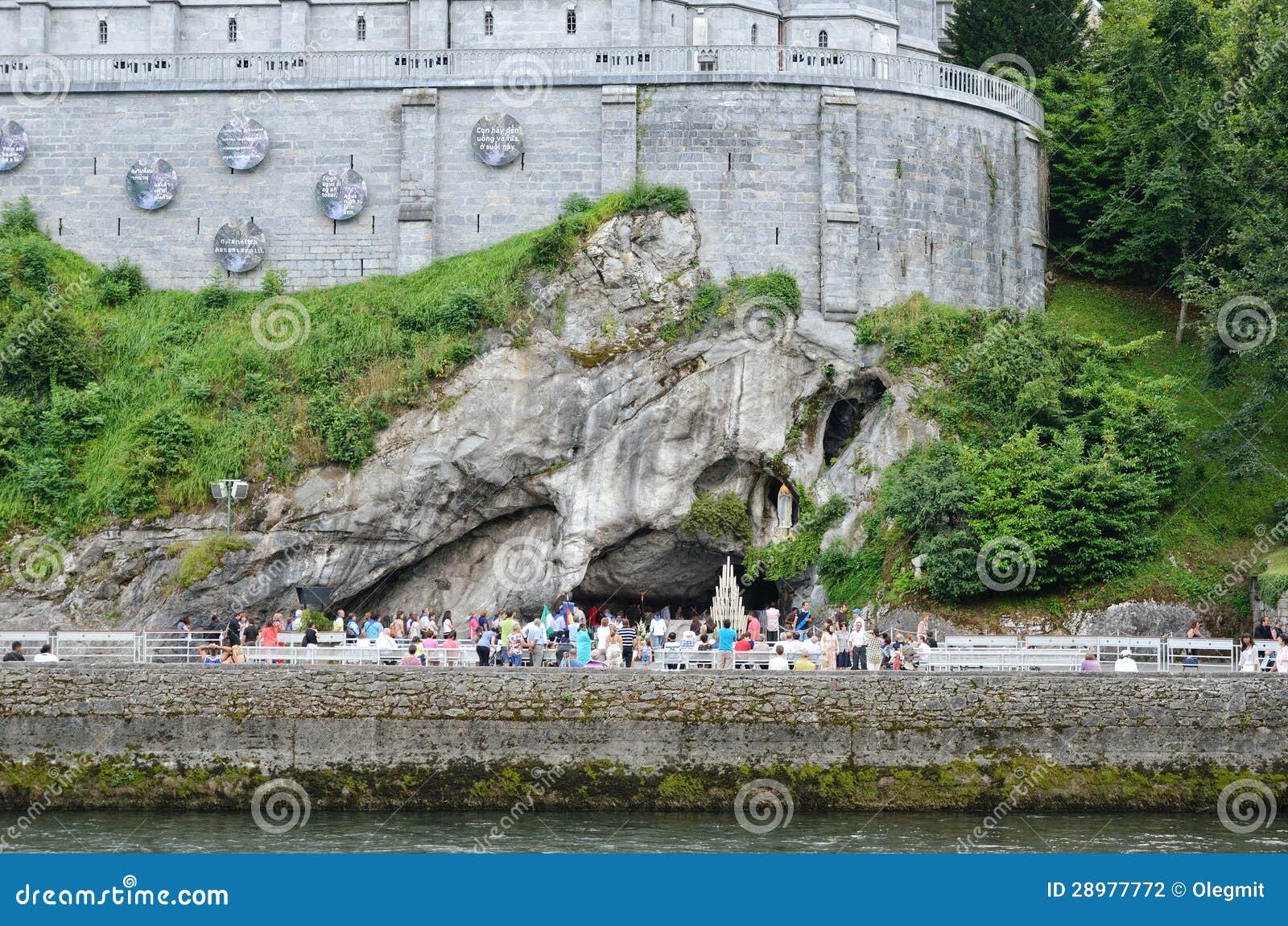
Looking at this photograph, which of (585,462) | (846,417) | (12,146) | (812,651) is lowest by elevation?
(812,651)

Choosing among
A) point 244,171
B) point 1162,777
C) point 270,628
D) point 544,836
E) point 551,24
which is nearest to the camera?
point 544,836

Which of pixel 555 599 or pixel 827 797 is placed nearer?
pixel 827 797

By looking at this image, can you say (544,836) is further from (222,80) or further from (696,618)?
(222,80)

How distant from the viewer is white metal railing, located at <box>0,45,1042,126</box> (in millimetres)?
43969

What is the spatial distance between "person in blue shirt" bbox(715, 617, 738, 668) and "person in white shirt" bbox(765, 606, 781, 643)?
1749mm

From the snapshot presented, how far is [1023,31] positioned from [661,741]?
1072 inches

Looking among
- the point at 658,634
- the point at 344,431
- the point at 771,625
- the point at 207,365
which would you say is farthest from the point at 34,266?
the point at 771,625

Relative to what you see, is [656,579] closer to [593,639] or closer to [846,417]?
[846,417]

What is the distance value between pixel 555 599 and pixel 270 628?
8.53 metres

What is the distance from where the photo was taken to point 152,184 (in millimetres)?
44500

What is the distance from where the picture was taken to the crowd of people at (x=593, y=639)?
105 ft

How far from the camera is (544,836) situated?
88.8 ft

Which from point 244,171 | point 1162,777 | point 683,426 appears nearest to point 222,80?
point 244,171

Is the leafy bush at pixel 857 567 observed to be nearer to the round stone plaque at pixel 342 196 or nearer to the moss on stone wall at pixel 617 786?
the moss on stone wall at pixel 617 786
